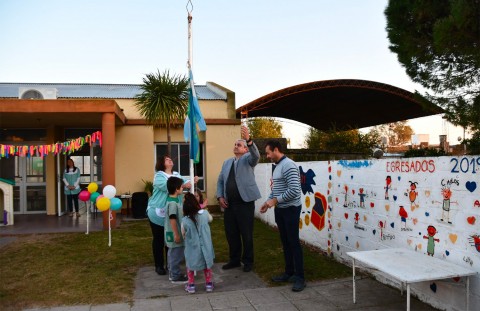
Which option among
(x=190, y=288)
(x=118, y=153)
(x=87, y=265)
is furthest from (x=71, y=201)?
(x=190, y=288)

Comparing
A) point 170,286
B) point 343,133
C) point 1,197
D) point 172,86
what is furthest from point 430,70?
point 343,133

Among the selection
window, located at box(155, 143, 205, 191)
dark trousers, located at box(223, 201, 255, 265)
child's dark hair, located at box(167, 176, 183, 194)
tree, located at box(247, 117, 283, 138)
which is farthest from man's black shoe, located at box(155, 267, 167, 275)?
tree, located at box(247, 117, 283, 138)

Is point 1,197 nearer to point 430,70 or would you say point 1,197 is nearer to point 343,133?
point 430,70

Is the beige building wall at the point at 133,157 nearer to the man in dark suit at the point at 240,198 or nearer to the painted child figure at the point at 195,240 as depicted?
the man in dark suit at the point at 240,198

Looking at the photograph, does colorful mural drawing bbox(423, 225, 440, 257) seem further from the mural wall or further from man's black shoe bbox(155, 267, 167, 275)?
man's black shoe bbox(155, 267, 167, 275)

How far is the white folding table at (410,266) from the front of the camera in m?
3.49

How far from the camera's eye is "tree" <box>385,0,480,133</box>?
15.0 feet

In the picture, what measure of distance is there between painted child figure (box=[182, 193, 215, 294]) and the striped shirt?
97 cm

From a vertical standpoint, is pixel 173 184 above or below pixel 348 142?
below

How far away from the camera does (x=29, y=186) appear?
41.6 feet

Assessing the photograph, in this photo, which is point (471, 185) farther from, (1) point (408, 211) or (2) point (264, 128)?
(2) point (264, 128)

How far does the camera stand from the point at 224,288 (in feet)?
16.5

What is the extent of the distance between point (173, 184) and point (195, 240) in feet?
2.54

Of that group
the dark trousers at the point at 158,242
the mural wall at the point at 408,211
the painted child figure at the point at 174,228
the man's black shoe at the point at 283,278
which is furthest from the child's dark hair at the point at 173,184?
the mural wall at the point at 408,211
